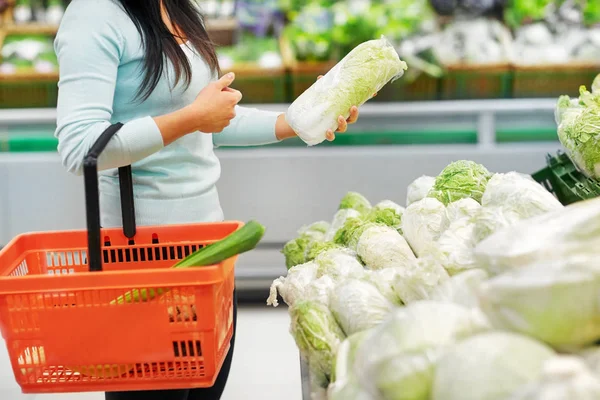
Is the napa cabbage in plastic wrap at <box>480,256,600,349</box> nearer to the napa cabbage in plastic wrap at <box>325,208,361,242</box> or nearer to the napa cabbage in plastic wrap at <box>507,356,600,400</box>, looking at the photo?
the napa cabbage in plastic wrap at <box>507,356,600,400</box>

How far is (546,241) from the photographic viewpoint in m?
1.21

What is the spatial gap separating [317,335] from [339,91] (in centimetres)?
83

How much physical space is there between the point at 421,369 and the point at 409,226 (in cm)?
108

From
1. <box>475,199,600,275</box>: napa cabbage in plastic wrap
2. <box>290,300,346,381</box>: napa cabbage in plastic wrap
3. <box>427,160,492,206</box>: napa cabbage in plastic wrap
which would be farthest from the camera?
<box>427,160,492,206</box>: napa cabbage in plastic wrap

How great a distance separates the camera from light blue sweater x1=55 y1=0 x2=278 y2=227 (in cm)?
178

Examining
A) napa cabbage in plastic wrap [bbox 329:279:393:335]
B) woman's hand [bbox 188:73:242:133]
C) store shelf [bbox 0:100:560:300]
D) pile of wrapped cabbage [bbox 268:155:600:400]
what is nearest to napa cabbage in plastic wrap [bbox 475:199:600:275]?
pile of wrapped cabbage [bbox 268:155:600:400]

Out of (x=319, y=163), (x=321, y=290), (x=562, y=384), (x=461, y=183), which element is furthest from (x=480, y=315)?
(x=319, y=163)

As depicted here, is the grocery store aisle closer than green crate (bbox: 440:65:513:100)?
Yes

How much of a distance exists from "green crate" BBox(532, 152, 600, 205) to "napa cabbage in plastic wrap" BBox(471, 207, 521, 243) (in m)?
0.60

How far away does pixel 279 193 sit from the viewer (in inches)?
161

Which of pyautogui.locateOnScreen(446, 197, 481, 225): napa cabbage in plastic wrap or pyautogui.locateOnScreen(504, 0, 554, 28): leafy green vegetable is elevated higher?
pyautogui.locateOnScreen(504, 0, 554, 28): leafy green vegetable

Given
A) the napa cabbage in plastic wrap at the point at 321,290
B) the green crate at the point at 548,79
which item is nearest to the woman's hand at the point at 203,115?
the napa cabbage in plastic wrap at the point at 321,290

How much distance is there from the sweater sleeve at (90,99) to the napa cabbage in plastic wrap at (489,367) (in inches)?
38.7

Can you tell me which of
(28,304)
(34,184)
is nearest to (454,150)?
(34,184)
